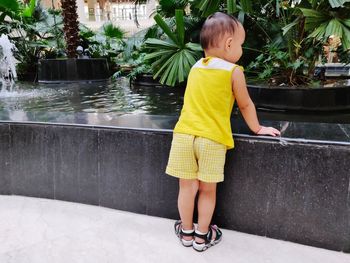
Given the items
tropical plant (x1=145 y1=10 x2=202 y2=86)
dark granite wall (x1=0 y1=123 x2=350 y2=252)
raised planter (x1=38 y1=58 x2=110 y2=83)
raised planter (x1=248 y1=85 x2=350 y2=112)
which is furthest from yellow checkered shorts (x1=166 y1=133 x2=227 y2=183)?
raised planter (x1=38 y1=58 x2=110 y2=83)

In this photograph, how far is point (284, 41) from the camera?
4.79 m

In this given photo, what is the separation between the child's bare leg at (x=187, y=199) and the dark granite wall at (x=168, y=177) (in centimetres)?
24

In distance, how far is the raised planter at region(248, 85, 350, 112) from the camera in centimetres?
407

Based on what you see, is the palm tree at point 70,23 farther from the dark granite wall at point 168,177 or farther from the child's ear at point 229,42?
the child's ear at point 229,42

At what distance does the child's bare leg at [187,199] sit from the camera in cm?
179

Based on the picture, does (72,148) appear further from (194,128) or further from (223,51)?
(223,51)

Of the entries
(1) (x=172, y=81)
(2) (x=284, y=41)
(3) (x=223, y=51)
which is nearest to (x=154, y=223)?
(3) (x=223, y=51)

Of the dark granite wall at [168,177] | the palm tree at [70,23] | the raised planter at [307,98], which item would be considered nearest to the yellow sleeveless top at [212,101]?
the dark granite wall at [168,177]

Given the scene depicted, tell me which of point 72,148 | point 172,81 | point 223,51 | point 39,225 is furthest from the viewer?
point 172,81

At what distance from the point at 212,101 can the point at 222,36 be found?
31 centimetres

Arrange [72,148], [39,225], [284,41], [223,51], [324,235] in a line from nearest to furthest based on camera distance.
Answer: [223,51] < [324,235] < [39,225] < [72,148] < [284,41]

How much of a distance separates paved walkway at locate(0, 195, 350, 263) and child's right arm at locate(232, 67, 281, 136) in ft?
1.95

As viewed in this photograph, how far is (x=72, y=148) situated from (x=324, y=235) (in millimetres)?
1575

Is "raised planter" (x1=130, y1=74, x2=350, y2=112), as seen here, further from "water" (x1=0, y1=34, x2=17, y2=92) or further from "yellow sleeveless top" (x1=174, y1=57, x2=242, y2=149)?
"water" (x1=0, y1=34, x2=17, y2=92)
